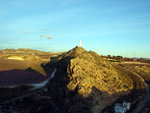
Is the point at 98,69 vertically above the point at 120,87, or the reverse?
the point at 98,69

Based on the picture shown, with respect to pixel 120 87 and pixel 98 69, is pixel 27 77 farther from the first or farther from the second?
pixel 120 87

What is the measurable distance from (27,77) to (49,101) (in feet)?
38.6

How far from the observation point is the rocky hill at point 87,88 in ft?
73.6

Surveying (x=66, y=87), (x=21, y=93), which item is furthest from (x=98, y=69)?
(x=21, y=93)

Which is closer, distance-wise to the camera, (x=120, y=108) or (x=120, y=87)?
(x=120, y=108)

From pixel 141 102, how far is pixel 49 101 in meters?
16.4

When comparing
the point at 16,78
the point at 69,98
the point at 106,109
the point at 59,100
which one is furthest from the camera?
the point at 16,78

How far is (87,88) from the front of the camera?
2481 cm

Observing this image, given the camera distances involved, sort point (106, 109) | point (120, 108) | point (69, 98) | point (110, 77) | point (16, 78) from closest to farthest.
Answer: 1. point (120, 108)
2. point (106, 109)
3. point (69, 98)
4. point (110, 77)
5. point (16, 78)

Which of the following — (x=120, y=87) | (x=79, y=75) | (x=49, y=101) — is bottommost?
(x=49, y=101)

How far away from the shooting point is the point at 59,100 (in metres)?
26.1

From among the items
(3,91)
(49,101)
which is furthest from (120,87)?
(3,91)

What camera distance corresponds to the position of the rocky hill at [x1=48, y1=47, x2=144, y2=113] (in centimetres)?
2244

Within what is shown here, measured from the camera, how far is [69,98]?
24172 mm
